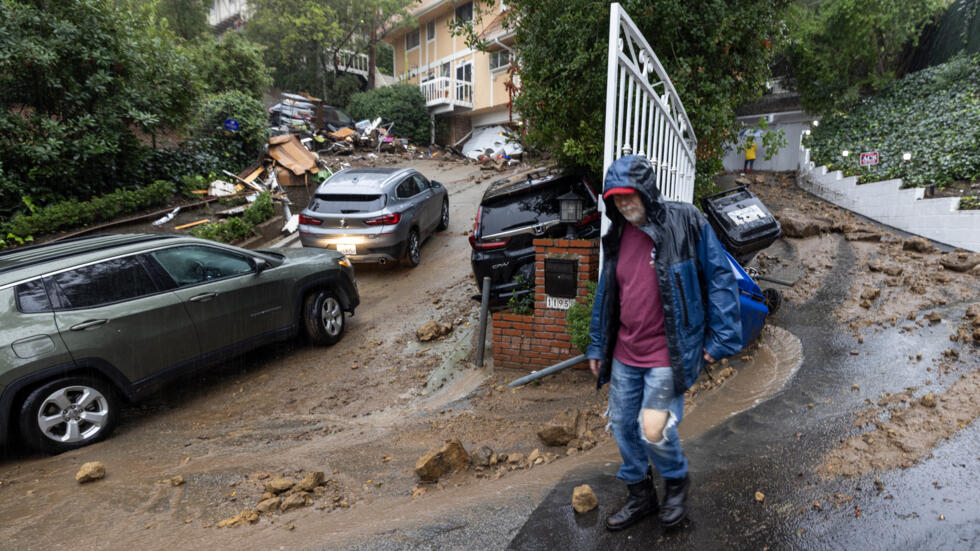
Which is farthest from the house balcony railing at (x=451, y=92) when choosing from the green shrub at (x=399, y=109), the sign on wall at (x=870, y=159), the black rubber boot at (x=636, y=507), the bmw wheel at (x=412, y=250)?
the black rubber boot at (x=636, y=507)

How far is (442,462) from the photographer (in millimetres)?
3303

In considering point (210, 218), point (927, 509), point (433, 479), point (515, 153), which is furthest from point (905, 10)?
point (210, 218)

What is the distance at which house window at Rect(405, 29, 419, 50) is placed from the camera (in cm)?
2838

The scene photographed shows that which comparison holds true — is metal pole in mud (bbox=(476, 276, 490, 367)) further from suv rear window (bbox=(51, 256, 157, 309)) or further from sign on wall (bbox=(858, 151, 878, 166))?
sign on wall (bbox=(858, 151, 878, 166))

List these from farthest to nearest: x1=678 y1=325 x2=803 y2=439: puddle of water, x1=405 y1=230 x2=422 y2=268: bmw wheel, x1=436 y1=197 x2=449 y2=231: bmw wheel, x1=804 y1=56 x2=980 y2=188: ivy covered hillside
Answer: x1=436 y1=197 x2=449 y2=231: bmw wheel → x1=405 y1=230 x2=422 y2=268: bmw wheel → x1=804 y1=56 x2=980 y2=188: ivy covered hillside → x1=678 y1=325 x2=803 y2=439: puddle of water

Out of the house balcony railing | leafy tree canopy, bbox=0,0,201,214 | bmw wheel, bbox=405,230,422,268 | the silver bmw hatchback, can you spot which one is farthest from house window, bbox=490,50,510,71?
bmw wheel, bbox=405,230,422,268

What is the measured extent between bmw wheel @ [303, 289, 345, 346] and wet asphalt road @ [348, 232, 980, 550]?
12.5 ft

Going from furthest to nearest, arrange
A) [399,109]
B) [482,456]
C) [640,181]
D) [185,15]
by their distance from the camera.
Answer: [399,109] → [185,15] → [482,456] → [640,181]

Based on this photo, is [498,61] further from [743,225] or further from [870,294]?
[870,294]

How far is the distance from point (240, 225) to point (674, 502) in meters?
9.94

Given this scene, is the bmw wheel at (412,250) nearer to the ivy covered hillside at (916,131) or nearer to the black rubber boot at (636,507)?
the black rubber boot at (636,507)

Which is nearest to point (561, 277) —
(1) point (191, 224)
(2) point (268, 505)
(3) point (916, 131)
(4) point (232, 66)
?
(2) point (268, 505)

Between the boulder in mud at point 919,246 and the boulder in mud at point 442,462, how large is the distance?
7.26m

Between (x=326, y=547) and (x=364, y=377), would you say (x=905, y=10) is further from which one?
(x=326, y=547)
